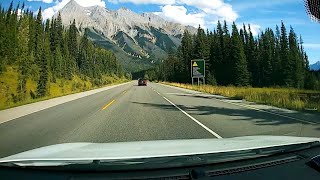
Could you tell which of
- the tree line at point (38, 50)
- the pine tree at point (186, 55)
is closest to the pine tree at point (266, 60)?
the pine tree at point (186, 55)

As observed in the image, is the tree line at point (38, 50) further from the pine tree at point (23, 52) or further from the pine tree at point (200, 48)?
the pine tree at point (200, 48)

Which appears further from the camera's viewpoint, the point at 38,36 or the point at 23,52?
the point at 38,36

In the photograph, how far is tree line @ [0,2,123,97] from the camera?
3596 inches

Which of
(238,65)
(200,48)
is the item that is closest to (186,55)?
(200,48)

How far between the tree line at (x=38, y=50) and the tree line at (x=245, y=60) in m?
37.4

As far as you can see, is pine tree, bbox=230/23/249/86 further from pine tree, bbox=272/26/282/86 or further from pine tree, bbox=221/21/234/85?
pine tree, bbox=272/26/282/86

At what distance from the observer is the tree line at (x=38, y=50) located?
3596 inches

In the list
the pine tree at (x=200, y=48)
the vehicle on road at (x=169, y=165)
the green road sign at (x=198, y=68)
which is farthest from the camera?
the pine tree at (x=200, y=48)

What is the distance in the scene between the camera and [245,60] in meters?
97.7

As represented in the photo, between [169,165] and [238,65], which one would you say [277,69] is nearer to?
[238,65]

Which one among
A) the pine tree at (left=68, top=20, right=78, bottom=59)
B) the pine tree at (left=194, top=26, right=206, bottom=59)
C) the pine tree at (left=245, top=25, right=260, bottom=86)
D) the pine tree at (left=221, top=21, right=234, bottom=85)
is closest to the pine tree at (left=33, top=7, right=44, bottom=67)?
the pine tree at (left=68, top=20, right=78, bottom=59)

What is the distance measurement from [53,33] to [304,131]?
11517cm

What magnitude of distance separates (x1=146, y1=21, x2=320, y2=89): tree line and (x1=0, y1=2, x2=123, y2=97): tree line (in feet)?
123

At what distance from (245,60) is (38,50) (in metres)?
53.4
